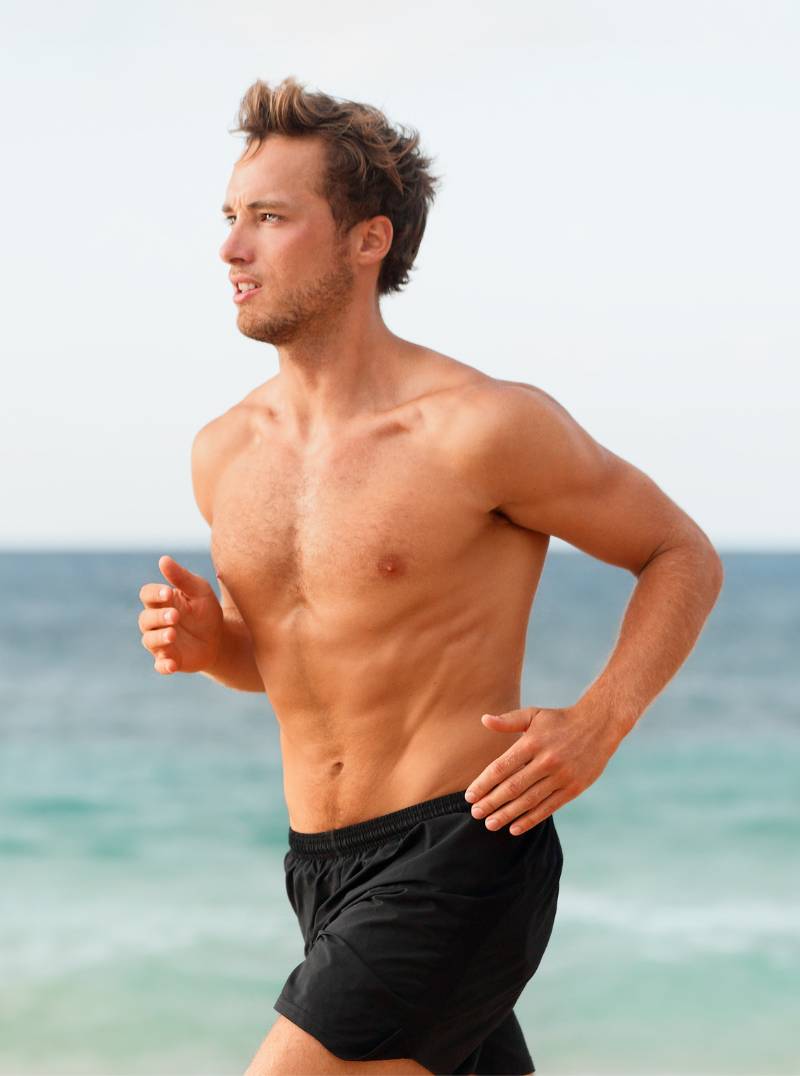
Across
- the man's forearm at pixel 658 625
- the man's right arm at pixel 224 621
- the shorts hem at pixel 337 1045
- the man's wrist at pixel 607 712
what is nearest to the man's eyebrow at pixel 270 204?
the man's right arm at pixel 224 621

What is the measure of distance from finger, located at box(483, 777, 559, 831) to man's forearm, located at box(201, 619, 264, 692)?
71 cm

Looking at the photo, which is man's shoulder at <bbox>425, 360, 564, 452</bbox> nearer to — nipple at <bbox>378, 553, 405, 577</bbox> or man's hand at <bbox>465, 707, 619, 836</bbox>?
nipple at <bbox>378, 553, 405, 577</bbox>

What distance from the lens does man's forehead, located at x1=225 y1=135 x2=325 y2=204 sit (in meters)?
3.11

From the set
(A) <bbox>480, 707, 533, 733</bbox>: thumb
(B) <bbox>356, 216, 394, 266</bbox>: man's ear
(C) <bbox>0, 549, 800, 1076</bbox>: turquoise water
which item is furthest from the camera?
(C) <bbox>0, 549, 800, 1076</bbox>: turquoise water

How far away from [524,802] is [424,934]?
295 mm

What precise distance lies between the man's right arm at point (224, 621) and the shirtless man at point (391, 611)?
0.02 meters

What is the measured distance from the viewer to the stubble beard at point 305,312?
121 inches

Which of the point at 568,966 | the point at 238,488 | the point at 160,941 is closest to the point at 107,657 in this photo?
the point at 160,941

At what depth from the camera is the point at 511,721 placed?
275cm

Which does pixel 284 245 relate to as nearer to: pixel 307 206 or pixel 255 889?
pixel 307 206

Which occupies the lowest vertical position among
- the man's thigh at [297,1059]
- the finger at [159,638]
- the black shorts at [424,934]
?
the man's thigh at [297,1059]

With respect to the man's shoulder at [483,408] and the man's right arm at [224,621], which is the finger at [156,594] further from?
the man's shoulder at [483,408]

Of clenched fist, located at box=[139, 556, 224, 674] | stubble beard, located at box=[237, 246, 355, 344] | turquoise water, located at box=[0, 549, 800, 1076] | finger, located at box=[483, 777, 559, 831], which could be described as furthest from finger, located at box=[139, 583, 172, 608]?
turquoise water, located at box=[0, 549, 800, 1076]

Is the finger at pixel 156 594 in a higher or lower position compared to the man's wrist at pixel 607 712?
higher
